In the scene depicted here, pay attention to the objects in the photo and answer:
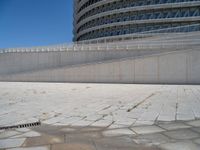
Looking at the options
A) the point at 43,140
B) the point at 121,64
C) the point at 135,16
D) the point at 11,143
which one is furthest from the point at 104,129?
the point at 135,16

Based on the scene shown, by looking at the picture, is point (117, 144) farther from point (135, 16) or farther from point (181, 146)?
point (135, 16)

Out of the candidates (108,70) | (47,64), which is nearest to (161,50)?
(108,70)

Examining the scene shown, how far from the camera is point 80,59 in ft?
108

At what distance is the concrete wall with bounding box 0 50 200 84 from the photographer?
25.8 metres

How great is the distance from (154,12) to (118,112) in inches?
1862

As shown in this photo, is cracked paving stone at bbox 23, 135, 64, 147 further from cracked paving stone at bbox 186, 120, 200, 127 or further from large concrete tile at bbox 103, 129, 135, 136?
cracked paving stone at bbox 186, 120, 200, 127

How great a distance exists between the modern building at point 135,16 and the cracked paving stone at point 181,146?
38332mm

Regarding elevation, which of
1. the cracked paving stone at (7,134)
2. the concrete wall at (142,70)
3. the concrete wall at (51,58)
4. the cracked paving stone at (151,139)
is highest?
the concrete wall at (51,58)

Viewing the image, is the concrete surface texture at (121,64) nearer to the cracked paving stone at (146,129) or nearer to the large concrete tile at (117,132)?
the cracked paving stone at (146,129)

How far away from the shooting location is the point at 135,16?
178 ft

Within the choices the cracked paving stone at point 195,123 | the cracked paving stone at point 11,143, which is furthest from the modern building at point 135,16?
the cracked paving stone at point 11,143

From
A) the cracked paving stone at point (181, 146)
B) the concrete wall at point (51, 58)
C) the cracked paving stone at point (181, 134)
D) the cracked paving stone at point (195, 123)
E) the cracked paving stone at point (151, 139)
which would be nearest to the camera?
the cracked paving stone at point (181, 146)

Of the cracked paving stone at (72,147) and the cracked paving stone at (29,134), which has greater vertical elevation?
the cracked paving stone at (29,134)

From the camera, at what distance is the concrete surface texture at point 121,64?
2602 cm
